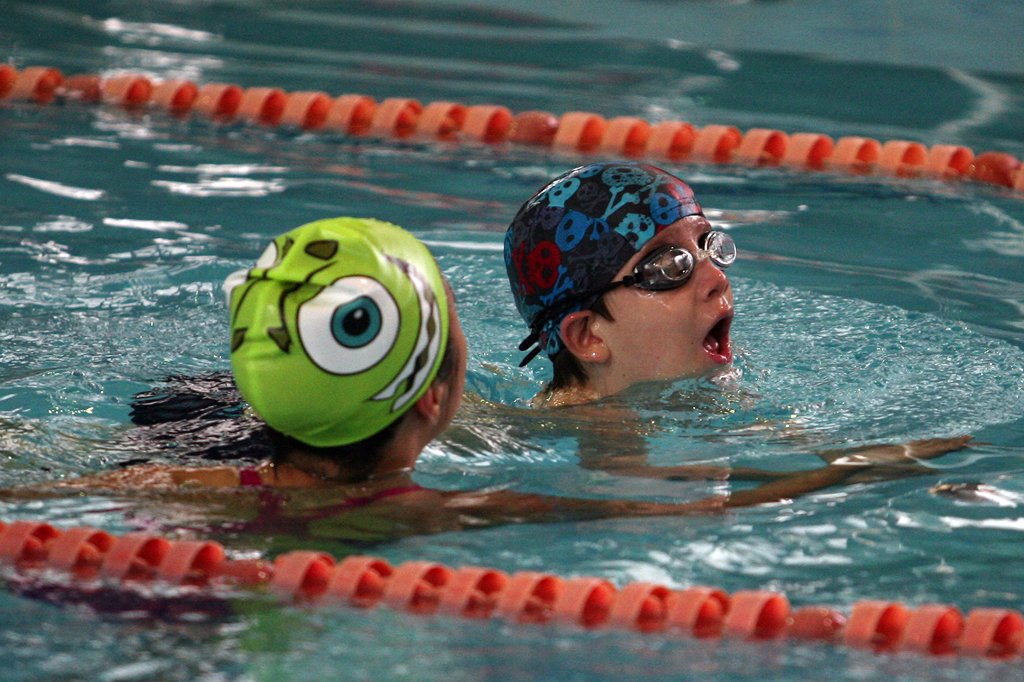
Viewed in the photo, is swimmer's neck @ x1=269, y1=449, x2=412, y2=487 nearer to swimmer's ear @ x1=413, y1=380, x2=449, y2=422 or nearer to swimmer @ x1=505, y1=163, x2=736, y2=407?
swimmer's ear @ x1=413, y1=380, x2=449, y2=422

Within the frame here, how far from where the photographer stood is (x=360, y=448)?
297 centimetres

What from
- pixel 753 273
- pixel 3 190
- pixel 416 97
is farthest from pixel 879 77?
pixel 3 190

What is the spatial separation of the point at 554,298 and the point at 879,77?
5.32m

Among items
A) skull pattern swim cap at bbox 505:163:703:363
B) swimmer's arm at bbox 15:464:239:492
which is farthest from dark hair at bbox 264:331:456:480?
skull pattern swim cap at bbox 505:163:703:363

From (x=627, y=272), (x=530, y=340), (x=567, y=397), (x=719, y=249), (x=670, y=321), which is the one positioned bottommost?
(x=567, y=397)

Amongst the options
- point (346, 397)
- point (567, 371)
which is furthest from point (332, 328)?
point (567, 371)

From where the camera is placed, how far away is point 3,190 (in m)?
6.26

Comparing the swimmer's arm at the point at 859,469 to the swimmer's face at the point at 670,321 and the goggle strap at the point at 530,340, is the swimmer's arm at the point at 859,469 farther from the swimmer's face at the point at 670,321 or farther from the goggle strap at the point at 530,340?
the goggle strap at the point at 530,340

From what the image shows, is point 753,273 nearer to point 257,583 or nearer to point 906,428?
point 906,428

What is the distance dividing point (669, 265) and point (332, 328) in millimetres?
1334

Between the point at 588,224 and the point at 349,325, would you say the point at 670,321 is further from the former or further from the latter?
the point at 349,325

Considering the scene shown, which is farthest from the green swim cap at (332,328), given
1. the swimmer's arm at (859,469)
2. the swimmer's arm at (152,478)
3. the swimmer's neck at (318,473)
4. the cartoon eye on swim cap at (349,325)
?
the swimmer's arm at (859,469)

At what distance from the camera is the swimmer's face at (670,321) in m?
3.85

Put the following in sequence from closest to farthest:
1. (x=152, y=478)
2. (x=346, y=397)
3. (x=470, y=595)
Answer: (x=470, y=595) → (x=346, y=397) → (x=152, y=478)
